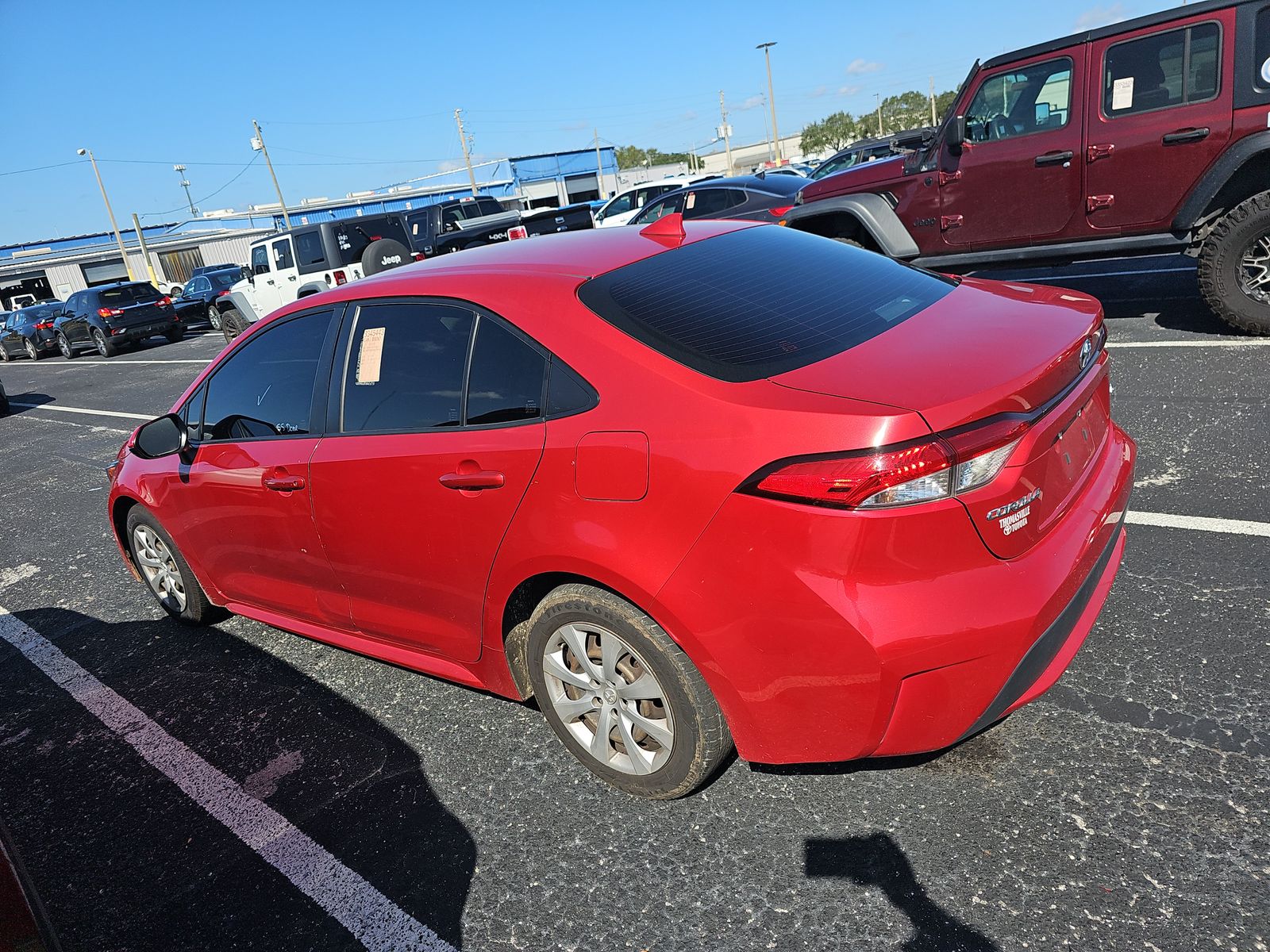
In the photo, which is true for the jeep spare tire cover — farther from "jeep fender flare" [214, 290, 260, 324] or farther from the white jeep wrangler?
"jeep fender flare" [214, 290, 260, 324]

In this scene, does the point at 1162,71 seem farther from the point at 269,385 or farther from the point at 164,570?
the point at 164,570

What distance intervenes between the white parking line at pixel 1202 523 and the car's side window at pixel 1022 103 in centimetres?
412

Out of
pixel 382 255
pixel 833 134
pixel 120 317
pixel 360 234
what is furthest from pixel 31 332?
pixel 833 134


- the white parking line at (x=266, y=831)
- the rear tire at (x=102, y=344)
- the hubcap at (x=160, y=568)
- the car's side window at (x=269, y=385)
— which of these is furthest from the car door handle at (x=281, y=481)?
the rear tire at (x=102, y=344)

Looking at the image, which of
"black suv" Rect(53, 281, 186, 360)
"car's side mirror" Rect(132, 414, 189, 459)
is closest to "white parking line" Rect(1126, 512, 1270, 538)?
"car's side mirror" Rect(132, 414, 189, 459)

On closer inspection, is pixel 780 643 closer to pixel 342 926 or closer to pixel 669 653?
pixel 669 653

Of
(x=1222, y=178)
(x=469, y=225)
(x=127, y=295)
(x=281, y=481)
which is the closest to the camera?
(x=281, y=481)

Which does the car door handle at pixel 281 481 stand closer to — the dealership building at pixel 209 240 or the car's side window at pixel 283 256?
the car's side window at pixel 283 256

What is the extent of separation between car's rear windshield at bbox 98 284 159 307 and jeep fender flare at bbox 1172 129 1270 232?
22.0 meters

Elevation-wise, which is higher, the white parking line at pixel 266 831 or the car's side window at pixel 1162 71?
the car's side window at pixel 1162 71

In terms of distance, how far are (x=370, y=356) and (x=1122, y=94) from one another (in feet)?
20.2

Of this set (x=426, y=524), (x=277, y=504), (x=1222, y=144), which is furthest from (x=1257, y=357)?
(x=277, y=504)

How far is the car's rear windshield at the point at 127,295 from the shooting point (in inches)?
825

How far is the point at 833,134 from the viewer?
83875 mm
